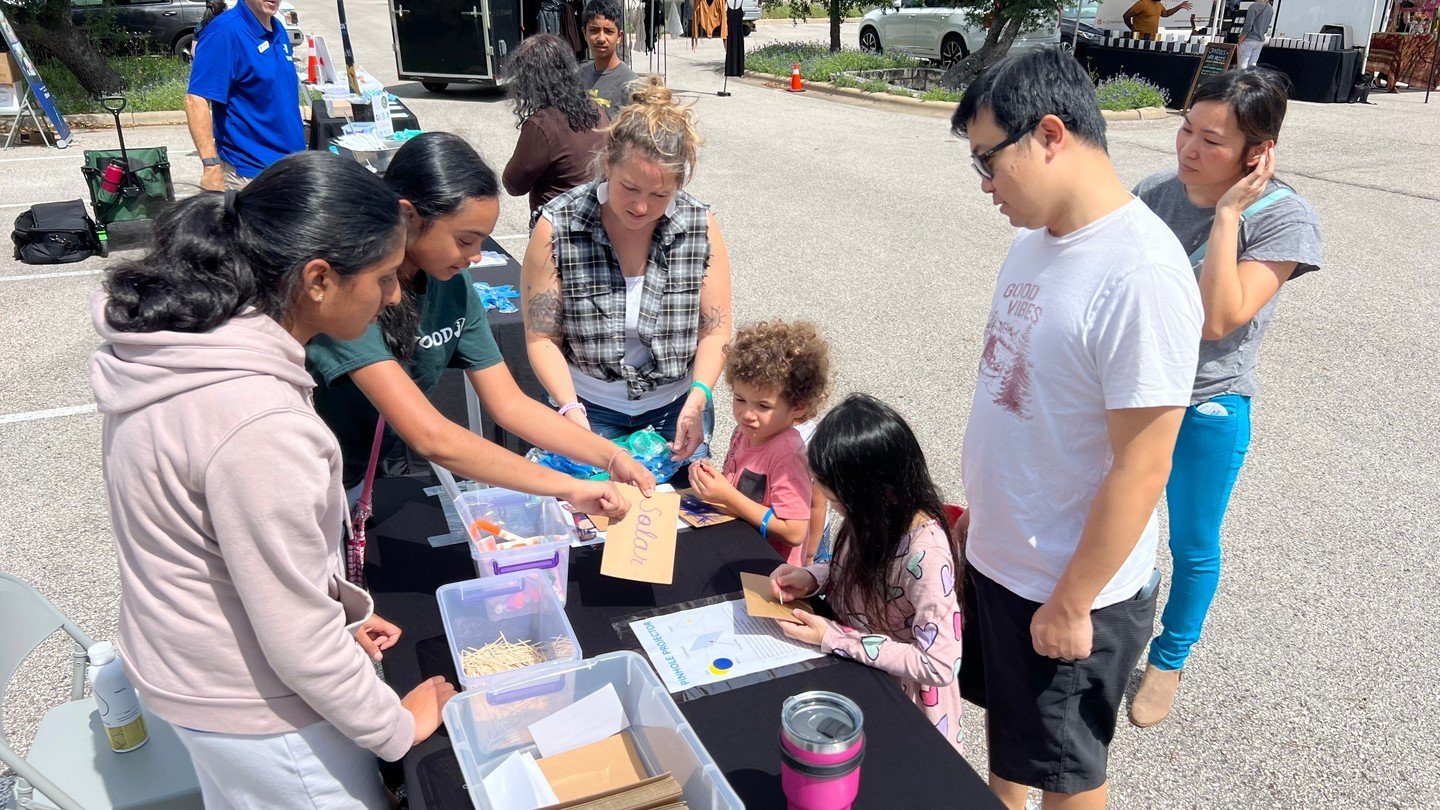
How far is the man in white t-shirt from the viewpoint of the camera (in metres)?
1.56

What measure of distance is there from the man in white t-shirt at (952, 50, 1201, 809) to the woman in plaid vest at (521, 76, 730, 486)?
113cm

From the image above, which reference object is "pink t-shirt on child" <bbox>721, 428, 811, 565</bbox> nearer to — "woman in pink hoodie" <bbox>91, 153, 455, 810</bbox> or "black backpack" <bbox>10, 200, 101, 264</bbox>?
"woman in pink hoodie" <bbox>91, 153, 455, 810</bbox>

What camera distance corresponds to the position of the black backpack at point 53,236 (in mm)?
7070

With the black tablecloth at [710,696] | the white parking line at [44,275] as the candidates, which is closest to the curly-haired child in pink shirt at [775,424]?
the black tablecloth at [710,696]

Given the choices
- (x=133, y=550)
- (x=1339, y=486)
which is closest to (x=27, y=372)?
(x=133, y=550)

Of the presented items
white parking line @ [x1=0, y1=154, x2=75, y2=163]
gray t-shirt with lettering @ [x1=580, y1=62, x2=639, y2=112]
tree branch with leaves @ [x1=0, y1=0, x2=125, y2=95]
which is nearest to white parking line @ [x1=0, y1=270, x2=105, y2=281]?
gray t-shirt with lettering @ [x1=580, y1=62, x2=639, y2=112]

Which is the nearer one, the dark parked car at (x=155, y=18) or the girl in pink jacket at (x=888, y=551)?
the girl in pink jacket at (x=888, y=551)

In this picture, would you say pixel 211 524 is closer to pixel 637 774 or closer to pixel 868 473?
pixel 637 774

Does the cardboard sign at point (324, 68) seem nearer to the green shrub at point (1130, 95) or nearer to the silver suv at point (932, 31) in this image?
the green shrub at point (1130, 95)

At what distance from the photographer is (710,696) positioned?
5.74ft

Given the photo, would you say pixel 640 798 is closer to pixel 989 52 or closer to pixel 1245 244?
pixel 1245 244

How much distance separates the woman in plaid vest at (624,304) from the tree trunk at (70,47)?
13361 mm

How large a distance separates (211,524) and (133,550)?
0.16 m

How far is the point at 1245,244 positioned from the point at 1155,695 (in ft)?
4.51
